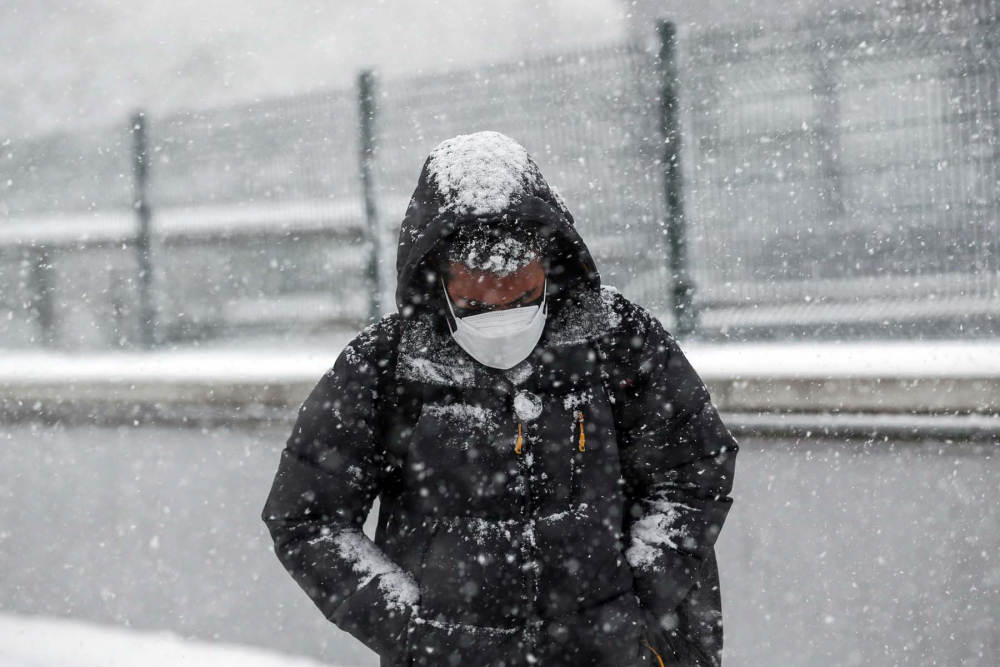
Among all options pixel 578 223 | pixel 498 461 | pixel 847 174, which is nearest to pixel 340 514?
pixel 498 461

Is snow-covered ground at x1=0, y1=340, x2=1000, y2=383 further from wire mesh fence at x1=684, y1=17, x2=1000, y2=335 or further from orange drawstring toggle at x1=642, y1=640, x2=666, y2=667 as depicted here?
orange drawstring toggle at x1=642, y1=640, x2=666, y2=667

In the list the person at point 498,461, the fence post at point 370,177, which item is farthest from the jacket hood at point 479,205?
the fence post at point 370,177

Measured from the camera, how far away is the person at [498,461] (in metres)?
1.62

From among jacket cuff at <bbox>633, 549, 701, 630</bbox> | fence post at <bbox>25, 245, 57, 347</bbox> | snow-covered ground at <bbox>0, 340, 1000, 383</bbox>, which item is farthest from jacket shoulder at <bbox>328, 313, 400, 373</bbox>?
fence post at <bbox>25, 245, 57, 347</bbox>

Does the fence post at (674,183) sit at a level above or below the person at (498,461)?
above

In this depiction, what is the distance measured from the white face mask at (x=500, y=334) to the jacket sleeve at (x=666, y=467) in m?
0.25

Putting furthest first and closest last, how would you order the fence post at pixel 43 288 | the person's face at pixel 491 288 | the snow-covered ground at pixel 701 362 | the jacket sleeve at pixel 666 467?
the fence post at pixel 43 288
the snow-covered ground at pixel 701 362
the jacket sleeve at pixel 666 467
the person's face at pixel 491 288

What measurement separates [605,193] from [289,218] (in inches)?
61.3

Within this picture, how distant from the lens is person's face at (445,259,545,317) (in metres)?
A: 1.60

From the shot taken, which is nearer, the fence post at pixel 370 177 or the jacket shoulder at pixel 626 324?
the jacket shoulder at pixel 626 324

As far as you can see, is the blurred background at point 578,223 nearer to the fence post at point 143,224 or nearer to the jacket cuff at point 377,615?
the fence post at point 143,224

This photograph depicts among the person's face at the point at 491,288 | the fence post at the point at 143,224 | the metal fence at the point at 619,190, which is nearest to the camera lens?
the person's face at the point at 491,288

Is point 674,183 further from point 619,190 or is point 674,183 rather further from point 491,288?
point 491,288

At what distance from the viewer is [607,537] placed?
5.41 feet
